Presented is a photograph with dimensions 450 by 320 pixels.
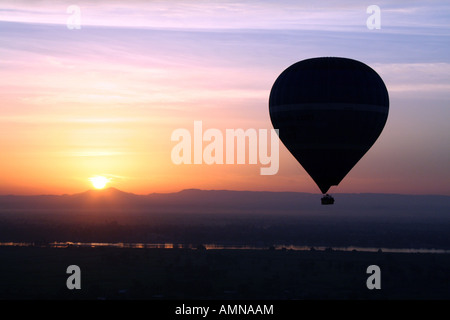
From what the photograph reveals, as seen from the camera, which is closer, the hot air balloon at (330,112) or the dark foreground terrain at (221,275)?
the hot air balloon at (330,112)

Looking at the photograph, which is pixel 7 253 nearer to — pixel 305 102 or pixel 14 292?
pixel 14 292

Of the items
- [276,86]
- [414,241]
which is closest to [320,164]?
[276,86]

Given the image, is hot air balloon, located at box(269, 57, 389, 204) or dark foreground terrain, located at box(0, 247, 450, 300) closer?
hot air balloon, located at box(269, 57, 389, 204)

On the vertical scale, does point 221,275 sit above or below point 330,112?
below

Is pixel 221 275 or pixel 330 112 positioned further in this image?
pixel 221 275
